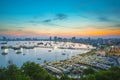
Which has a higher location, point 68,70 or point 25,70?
point 25,70

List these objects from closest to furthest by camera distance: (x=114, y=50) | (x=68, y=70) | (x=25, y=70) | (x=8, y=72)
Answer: (x=8, y=72), (x=25, y=70), (x=68, y=70), (x=114, y=50)

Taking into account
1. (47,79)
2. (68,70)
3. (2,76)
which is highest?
(2,76)

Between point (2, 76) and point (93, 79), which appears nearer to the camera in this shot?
point (2, 76)

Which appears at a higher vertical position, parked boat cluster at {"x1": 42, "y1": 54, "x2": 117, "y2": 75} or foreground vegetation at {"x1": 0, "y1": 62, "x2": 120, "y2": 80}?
foreground vegetation at {"x1": 0, "y1": 62, "x2": 120, "y2": 80}

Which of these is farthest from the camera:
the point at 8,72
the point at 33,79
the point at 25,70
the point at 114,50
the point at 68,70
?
the point at 114,50

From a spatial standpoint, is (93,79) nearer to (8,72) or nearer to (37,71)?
(37,71)

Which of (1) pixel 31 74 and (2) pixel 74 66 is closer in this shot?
(1) pixel 31 74

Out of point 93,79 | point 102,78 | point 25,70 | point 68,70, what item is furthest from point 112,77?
point 68,70

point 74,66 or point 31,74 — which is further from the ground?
point 31,74

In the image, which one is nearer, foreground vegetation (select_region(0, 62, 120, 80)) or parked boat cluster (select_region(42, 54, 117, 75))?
foreground vegetation (select_region(0, 62, 120, 80))

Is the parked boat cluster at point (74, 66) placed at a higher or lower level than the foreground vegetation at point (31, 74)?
lower

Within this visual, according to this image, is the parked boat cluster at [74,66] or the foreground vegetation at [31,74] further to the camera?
the parked boat cluster at [74,66]
